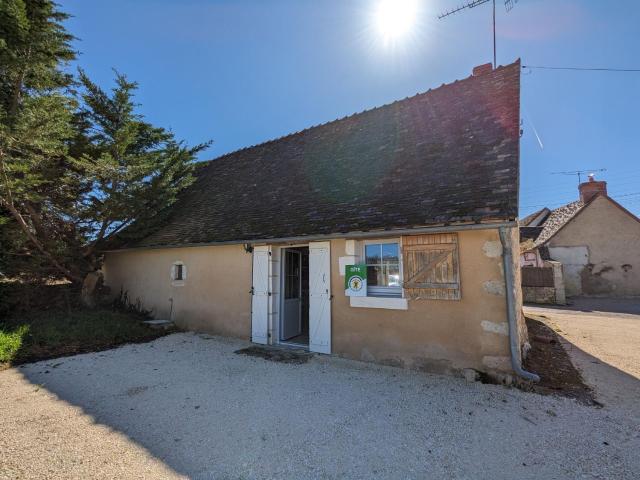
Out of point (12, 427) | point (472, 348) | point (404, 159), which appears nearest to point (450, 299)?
point (472, 348)

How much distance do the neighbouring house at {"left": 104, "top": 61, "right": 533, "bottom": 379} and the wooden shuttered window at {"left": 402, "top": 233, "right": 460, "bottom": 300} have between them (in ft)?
0.06

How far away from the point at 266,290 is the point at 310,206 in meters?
2.19

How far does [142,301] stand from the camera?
9750mm

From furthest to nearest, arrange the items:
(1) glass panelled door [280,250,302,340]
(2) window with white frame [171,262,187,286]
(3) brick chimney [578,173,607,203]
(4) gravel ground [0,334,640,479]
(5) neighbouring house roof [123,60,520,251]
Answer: (3) brick chimney [578,173,607,203] → (2) window with white frame [171,262,187,286] → (1) glass panelled door [280,250,302,340] → (5) neighbouring house roof [123,60,520,251] → (4) gravel ground [0,334,640,479]

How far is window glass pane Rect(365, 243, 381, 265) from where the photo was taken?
5988 mm

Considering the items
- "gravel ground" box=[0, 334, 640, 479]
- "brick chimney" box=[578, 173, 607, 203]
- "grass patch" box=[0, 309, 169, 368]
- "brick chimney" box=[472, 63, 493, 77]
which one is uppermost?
"brick chimney" box=[472, 63, 493, 77]

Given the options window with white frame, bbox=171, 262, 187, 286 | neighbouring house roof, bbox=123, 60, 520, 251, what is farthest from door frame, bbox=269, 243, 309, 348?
window with white frame, bbox=171, 262, 187, 286

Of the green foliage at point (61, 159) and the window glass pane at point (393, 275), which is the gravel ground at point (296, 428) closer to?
the window glass pane at point (393, 275)

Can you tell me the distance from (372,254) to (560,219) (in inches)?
789

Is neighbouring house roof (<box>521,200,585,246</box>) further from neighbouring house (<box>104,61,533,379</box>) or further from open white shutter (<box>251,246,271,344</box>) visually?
open white shutter (<box>251,246,271,344</box>)

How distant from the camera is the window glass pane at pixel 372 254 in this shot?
19.6 ft

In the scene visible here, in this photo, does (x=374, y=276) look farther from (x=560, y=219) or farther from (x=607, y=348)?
(x=560, y=219)

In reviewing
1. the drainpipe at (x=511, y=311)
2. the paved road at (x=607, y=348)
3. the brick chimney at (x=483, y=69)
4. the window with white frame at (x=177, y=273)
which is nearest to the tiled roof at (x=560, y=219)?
the paved road at (x=607, y=348)

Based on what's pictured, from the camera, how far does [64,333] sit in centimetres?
727
